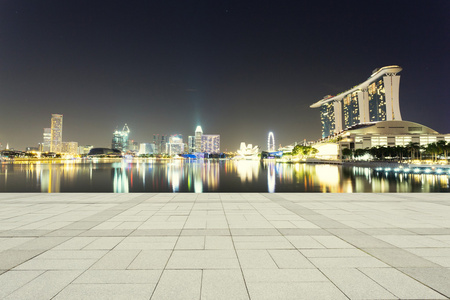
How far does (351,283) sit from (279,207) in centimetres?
836

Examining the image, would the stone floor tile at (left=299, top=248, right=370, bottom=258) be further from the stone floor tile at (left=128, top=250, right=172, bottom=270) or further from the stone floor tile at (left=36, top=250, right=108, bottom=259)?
the stone floor tile at (left=36, top=250, right=108, bottom=259)

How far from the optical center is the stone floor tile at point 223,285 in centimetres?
473

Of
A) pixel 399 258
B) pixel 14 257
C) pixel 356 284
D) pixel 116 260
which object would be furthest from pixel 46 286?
pixel 399 258

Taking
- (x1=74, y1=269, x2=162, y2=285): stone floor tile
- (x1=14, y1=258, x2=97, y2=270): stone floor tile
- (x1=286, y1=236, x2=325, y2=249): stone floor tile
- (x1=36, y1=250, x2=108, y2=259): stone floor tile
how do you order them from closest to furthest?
(x1=74, y1=269, x2=162, y2=285): stone floor tile → (x1=14, y1=258, x2=97, y2=270): stone floor tile → (x1=36, y1=250, x2=108, y2=259): stone floor tile → (x1=286, y1=236, x2=325, y2=249): stone floor tile

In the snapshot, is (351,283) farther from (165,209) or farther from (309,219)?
(165,209)

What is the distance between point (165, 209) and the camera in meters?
13.0

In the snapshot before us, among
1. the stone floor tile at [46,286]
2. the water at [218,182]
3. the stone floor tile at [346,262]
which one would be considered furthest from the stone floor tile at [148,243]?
the water at [218,182]

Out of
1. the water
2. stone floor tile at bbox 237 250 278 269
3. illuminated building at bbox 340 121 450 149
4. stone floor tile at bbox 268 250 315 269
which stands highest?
illuminated building at bbox 340 121 450 149

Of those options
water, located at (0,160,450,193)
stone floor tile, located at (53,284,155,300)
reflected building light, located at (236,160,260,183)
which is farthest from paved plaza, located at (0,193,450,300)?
reflected building light, located at (236,160,260,183)

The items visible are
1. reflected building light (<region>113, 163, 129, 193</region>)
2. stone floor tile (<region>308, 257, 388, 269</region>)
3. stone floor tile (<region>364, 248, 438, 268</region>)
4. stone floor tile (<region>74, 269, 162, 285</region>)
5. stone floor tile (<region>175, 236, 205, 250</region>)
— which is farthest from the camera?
reflected building light (<region>113, 163, 129, 193</region>)

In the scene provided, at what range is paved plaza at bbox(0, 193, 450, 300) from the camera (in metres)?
4.99

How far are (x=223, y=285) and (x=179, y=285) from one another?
88cm

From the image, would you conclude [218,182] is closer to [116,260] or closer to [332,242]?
[332,242]

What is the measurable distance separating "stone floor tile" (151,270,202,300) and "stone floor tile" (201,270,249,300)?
15cm
